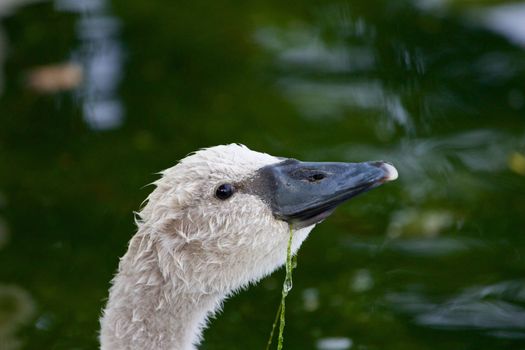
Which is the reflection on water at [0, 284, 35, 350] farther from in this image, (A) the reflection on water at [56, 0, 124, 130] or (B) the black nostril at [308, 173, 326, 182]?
(B) the black nostril at [308, 173, 326, 182]

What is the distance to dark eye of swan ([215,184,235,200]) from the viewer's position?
4172 mm

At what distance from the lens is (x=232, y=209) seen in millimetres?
4191

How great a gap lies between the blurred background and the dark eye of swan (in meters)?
1.36

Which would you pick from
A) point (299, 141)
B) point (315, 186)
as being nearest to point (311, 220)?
point (315, 186)

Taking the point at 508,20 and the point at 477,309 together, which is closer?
the point at 477,309

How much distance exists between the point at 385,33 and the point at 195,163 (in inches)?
147

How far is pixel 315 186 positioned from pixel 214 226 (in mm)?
414

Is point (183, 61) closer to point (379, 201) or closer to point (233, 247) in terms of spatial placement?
point (379, 201)

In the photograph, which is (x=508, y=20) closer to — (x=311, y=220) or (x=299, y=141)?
(x=299, y=141)

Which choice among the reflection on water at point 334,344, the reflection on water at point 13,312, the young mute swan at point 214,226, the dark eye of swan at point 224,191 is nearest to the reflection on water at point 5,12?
the reflection on water at point 13,312

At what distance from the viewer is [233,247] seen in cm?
421

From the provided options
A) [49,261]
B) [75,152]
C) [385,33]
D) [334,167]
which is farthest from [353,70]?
[334,167]

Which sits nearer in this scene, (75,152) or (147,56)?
(75,152)

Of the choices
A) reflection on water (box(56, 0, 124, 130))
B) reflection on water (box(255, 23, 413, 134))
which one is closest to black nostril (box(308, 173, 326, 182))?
reflection on water (box(255, 23, 413, 134))
